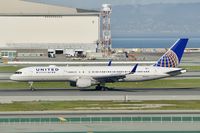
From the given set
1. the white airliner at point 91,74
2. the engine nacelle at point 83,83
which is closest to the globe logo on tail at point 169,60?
the white airliner at point 91,74

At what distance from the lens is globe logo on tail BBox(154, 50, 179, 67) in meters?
83.6

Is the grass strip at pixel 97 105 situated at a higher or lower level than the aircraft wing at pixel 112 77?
lower

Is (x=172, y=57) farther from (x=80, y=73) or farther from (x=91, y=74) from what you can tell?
(x=80, y=73)

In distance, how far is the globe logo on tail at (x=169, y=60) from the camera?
83625 mm

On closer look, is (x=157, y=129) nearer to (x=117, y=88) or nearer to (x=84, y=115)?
(x=84, y=115)

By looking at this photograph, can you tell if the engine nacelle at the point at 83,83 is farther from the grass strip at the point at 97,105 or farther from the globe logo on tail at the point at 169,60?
the grass strip at the point at 97,105

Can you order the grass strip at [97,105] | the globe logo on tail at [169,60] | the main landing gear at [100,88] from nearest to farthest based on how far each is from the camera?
the grass strip at [97,105]
the main landing gear at [100,88]
the globe logo on tail at [169,60]

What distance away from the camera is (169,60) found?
8381cm

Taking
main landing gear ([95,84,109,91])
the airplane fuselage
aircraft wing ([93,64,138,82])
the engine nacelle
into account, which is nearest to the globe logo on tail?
the airplane fuselage

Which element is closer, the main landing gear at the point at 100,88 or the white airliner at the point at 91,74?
the white airliner at the point at 91,74

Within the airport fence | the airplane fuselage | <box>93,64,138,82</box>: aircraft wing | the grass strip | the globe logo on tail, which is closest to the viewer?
the airport fence

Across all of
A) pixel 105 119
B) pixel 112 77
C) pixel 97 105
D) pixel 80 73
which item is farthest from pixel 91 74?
pixel 105 119

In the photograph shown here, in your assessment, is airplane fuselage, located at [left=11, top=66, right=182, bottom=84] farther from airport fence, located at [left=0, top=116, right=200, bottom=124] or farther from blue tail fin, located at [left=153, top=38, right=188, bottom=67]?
airport fence, located at [left=0, top=116, right=200, bottom=124]

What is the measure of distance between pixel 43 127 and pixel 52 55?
134m
